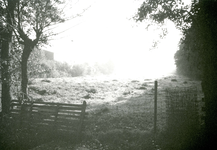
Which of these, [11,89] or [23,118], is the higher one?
[11,89]

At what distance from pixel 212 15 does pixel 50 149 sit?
7782mm

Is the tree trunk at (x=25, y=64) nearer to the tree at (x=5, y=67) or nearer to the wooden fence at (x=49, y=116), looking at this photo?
the tree at (x=5, y=67)

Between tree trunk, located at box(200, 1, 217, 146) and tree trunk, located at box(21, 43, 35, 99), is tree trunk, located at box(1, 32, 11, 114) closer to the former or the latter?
tree trunk, located at box(21, 43, 35, 99)

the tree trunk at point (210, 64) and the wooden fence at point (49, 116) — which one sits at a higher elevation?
the tree trunk at point (210, 64)

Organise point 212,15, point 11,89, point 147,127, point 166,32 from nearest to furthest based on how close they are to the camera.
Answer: point 212,15, point 147,127, point 11,89, point 166,32

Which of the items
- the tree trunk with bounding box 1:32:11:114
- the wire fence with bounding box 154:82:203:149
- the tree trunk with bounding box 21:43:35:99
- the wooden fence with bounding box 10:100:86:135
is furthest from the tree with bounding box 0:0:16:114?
the wire fence with bounding box 154:82:203:149

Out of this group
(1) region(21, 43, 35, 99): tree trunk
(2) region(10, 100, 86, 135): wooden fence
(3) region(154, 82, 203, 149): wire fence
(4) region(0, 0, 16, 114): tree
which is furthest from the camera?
(1) region(21, 43, 35, 99): tree trunk

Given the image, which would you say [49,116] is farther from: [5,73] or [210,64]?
[210,64]

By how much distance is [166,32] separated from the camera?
39.2 feet

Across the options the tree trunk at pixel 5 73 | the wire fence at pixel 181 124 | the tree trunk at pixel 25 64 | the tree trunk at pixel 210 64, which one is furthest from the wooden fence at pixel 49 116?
the tree trunk at pixel 210 64

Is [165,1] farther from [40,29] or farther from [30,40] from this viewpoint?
[30,40]

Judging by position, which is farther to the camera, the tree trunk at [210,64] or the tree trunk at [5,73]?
the tree trunk at [5,73]

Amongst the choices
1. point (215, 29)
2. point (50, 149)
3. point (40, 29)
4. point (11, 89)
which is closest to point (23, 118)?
point (11, 89)

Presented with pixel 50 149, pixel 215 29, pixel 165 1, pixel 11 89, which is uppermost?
pixel 165 1
